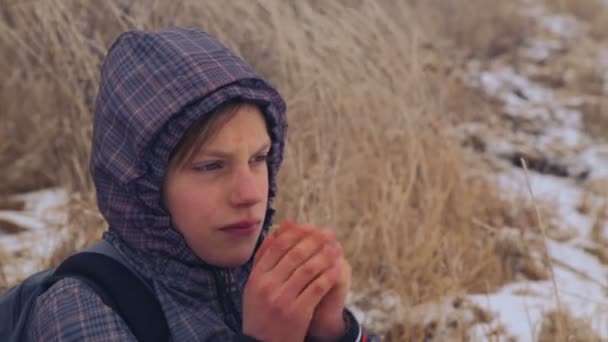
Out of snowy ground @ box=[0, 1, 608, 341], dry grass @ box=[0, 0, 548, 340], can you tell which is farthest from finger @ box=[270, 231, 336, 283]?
dry grass @ box=[0, 0, 548, 340]

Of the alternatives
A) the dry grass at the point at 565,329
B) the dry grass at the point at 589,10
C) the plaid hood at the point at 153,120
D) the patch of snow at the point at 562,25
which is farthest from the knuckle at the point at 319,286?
the dry grass at the point at 589,10

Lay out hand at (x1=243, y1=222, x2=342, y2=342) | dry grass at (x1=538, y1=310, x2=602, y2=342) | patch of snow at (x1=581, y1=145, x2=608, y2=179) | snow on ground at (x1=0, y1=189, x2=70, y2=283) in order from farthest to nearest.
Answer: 1. patch of snow at (x1=581, y1=145, x2=608, y2=179)
2. snow on ground at (x1=0, y1=189, x2=70, y2=283)
3. dry grass at (x1=538, y1=310, x2=602, y2=342)
4. hand at (x1=243, y1=222, x2=342, y2=342)

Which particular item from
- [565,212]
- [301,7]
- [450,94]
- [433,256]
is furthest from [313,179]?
[450,94]

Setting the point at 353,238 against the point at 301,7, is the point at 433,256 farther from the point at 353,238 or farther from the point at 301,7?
the point at 301,7

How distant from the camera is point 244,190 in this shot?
50.9 inches

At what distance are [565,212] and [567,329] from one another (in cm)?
161

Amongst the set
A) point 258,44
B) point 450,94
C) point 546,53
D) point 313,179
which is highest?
point 258,44

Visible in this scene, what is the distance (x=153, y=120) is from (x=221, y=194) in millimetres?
166

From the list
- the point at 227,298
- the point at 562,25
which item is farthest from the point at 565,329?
the point at 562,25

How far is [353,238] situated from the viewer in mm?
2719

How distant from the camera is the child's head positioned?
1.30m

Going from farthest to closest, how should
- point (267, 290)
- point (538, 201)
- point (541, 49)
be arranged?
point (541, 49)
point (538, 201)
point (267, 290)

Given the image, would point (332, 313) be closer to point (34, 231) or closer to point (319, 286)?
point (319, 286)

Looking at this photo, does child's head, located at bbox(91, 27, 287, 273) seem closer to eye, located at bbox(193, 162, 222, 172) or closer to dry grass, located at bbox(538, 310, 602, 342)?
eye, located at bbox(193, 162, 222, 172)
